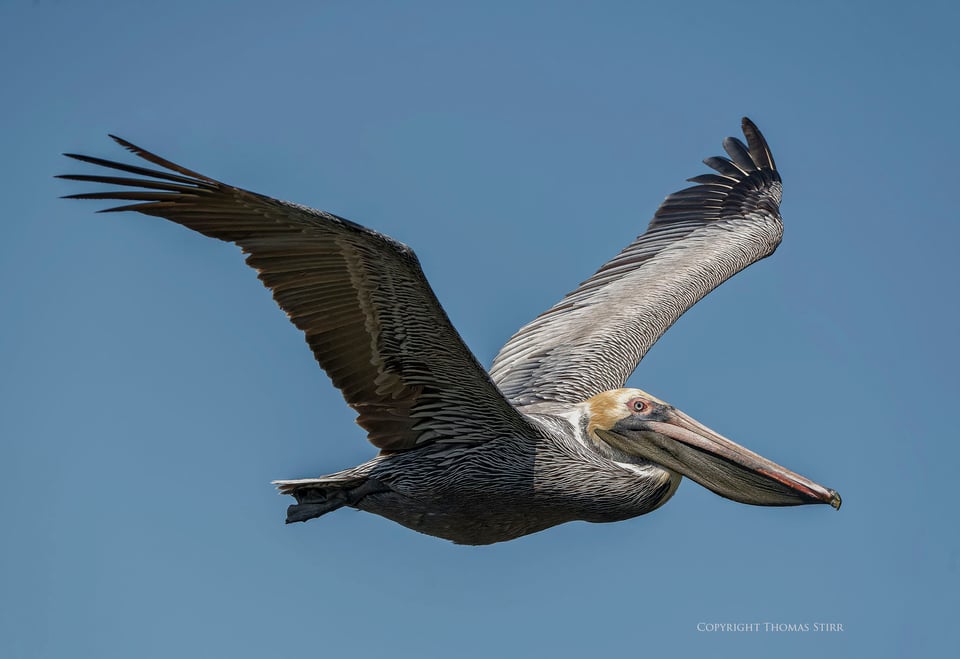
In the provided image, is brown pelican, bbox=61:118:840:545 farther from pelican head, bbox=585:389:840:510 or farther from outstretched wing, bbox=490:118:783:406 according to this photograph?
outstretched wing, bbox=490:118:783:406

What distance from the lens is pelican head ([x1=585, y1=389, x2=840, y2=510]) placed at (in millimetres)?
8945

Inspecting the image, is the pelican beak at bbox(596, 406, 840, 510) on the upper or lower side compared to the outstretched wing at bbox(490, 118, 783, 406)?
lower

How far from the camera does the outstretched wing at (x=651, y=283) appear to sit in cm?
1128

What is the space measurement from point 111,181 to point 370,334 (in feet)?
6.70

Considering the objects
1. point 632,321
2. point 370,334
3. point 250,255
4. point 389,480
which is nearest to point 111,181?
point 250,255

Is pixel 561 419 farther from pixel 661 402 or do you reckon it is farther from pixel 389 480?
pixel 389 480

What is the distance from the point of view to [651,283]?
41.7 ft

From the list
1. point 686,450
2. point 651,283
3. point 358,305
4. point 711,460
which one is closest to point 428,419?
point 358,305

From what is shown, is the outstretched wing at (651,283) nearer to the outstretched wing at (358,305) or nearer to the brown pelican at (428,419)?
the brown pelican at (428,419)

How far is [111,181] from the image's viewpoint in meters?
7.39

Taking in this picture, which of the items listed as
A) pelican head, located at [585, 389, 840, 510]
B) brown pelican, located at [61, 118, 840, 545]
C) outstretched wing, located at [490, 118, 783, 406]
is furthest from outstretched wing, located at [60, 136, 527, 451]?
outstretched wing, located at [490, 118, 783, 406]

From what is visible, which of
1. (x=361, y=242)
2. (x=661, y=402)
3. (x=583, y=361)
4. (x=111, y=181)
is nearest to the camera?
(x=111, y=181)

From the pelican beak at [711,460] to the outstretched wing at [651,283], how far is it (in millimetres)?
1468

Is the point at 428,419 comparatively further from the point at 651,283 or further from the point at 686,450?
the point at 651,283
